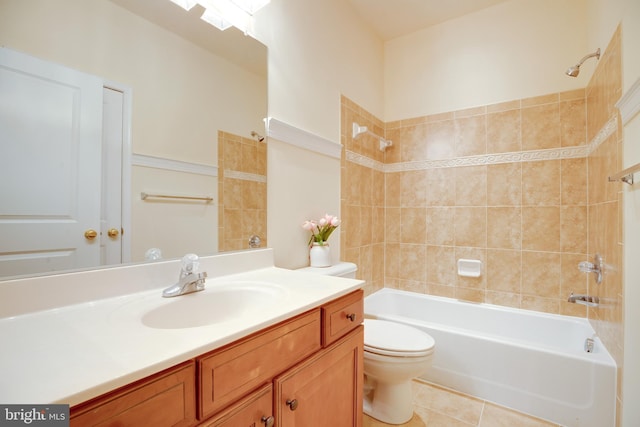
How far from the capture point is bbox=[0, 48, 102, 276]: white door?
74 cm

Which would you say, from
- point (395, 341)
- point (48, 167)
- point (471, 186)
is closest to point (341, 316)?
point (395, 341)

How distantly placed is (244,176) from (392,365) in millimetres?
1181

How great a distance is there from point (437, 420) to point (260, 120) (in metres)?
1.85

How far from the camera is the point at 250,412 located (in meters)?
0.68

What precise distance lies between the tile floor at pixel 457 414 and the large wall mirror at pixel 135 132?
4.27ft

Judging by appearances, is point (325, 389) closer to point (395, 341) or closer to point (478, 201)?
point (395, 341)

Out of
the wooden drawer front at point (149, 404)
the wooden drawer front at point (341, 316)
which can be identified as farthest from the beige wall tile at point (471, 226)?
the wooden drawer front at point (149, 404)

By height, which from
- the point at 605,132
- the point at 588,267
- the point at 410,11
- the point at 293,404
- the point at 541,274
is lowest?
the point at 293,404

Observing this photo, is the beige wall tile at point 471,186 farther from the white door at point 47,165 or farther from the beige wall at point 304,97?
the white door at point 47,165

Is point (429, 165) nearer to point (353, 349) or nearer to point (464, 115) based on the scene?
point (464, 115)

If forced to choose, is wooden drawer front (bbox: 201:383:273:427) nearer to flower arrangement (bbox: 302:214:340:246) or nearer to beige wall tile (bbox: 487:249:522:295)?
flower arrangement (bbox: 302:214:340:246)

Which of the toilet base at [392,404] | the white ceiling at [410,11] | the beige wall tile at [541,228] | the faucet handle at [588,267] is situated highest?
the white ceiling at [410,11]

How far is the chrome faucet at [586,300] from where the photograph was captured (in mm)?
1631

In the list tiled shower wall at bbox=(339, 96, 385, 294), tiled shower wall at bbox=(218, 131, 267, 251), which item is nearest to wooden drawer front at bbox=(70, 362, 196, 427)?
tiled shower wall at bbox=(218, 131, 267, 251)
